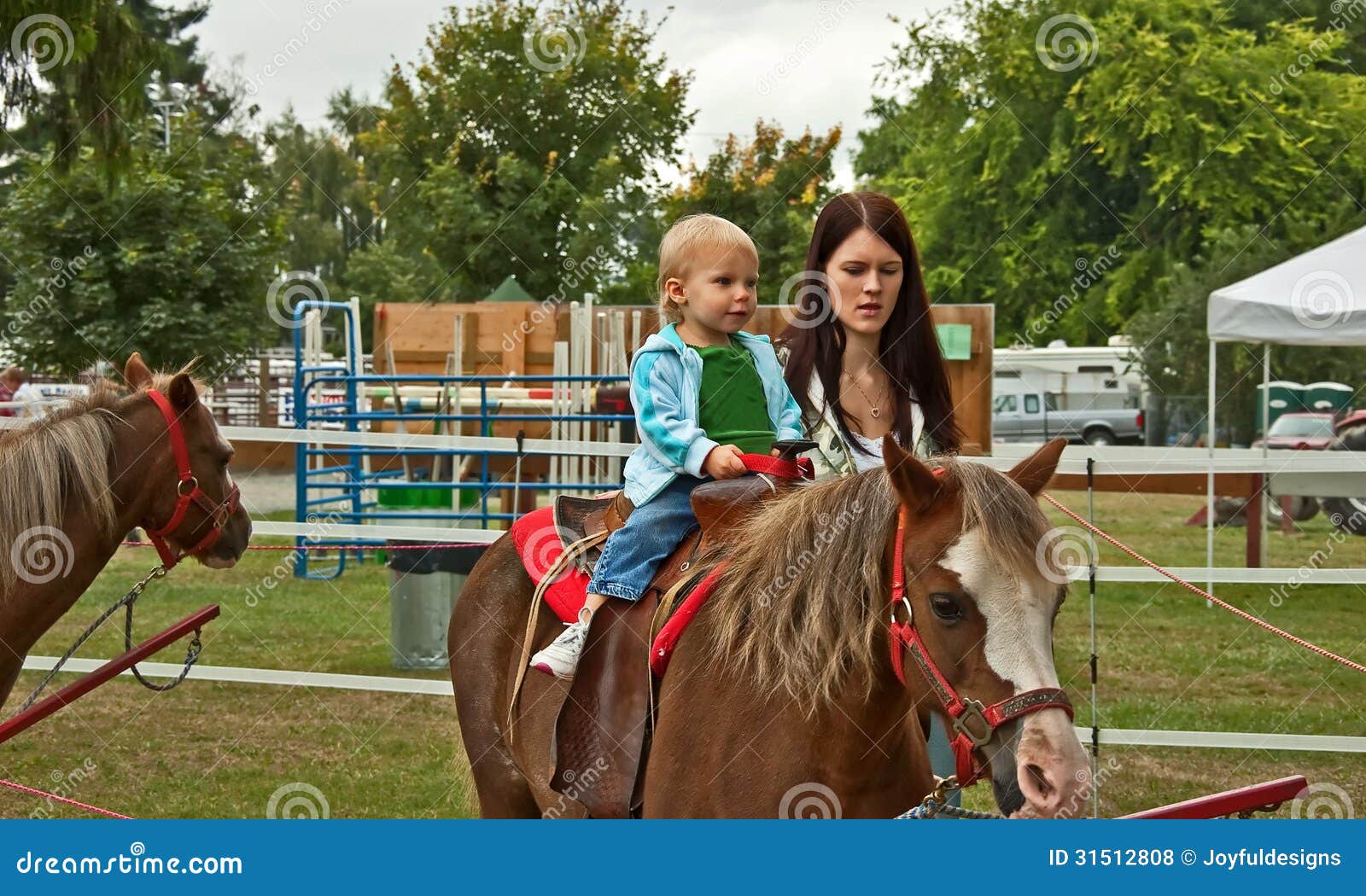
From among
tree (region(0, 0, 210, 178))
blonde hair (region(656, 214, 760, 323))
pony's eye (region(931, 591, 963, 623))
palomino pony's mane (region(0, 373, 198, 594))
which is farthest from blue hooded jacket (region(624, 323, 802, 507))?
tree (region(0, 0, 210, 178))

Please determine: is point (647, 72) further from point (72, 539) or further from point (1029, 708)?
point (1029, 708)

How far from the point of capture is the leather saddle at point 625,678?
2801mm

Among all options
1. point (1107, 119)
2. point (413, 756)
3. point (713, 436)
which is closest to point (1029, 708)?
point (713, 436)

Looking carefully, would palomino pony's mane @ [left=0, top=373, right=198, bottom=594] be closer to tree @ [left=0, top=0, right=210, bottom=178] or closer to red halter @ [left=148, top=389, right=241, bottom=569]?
red halter @ [left=148, top=389, right=241, bottom=569]

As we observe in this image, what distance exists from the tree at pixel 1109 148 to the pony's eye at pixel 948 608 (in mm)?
25944

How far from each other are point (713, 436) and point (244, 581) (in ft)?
34.9

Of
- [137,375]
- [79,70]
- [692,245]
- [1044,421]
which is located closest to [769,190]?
[79,70]

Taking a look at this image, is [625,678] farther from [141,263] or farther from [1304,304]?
[141,263]

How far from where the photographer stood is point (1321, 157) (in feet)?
95.9

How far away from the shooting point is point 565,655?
299 centimetres

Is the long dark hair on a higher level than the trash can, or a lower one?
higher

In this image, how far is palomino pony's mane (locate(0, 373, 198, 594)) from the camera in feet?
13.4

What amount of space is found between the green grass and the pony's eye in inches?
A: 73.7

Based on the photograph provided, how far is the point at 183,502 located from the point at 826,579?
3.00m
